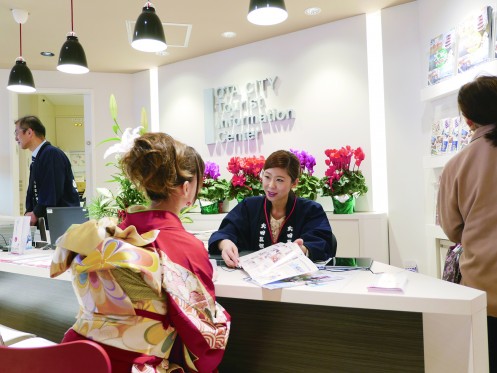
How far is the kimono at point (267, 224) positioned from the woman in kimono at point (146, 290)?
2.97ft

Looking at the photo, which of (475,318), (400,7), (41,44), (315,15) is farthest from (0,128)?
(475,318)

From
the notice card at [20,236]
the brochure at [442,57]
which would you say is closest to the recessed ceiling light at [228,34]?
the brochure at [442,57]

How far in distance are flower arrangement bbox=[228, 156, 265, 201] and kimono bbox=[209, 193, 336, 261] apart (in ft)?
4.60

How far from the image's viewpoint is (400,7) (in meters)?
3.90

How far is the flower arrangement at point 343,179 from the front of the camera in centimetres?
368

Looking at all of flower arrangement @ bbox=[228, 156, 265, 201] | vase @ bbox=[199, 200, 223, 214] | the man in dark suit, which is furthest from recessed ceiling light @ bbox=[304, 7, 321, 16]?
the man in dark suit

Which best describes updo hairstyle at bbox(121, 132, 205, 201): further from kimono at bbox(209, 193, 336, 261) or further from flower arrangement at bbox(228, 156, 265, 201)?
flower arrangement at bbox(228, 156, 265, 201)

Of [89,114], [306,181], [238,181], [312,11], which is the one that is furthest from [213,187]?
[89,114]

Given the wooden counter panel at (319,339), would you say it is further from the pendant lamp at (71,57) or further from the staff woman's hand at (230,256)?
the pendant lamp at (71,57)

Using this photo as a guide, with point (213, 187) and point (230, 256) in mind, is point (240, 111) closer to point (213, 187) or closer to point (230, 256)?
point (213, 187)

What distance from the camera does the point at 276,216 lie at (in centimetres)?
225

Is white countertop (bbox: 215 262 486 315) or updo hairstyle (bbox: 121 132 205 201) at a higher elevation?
updo hairstyle (bbox: 121 132 205 201)

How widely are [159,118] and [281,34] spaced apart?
196 cm

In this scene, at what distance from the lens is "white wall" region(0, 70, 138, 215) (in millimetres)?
5457
